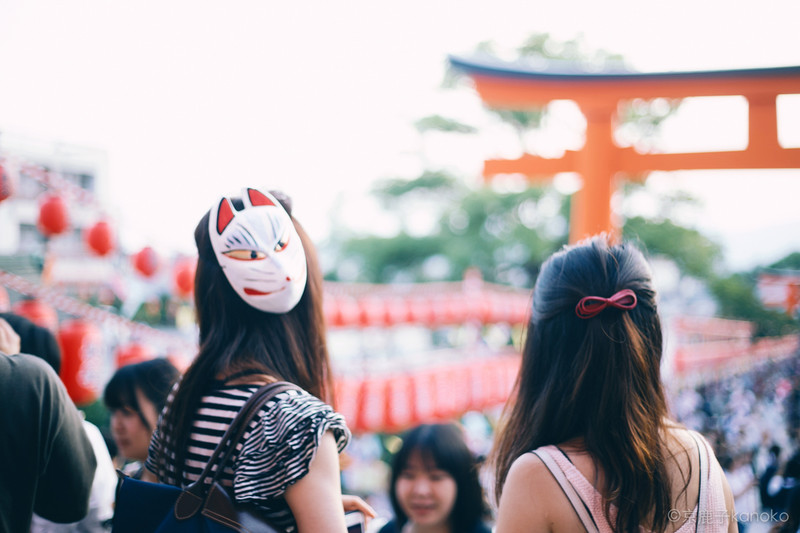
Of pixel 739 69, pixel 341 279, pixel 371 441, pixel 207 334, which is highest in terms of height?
pixel 739 69

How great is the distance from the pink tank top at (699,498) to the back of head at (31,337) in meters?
1.77

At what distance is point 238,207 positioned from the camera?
53.5 inches

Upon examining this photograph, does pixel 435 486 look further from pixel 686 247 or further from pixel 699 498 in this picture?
pixel 686 247

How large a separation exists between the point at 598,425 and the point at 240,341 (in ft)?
2.49

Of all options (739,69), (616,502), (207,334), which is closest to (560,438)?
(616,502)

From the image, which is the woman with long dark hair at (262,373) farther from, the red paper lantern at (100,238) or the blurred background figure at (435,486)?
the red paper lantern at (100,238)

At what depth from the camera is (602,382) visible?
116 centimetres

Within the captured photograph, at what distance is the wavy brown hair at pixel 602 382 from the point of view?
1095mm

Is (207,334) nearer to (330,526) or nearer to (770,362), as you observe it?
(330,526)

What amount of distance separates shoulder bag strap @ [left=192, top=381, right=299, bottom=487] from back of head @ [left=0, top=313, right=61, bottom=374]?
4.11 feet

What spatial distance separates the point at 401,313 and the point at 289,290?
7.09 meters

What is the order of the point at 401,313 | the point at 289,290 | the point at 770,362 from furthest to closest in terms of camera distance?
the point at 401,313 < the point at 770,362 < the point at 289,290

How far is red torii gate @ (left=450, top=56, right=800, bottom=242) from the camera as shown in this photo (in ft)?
12.2

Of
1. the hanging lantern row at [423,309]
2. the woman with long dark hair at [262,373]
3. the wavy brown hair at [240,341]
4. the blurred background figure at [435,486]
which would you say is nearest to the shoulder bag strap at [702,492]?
the woman with long dark hair at [262,373]
